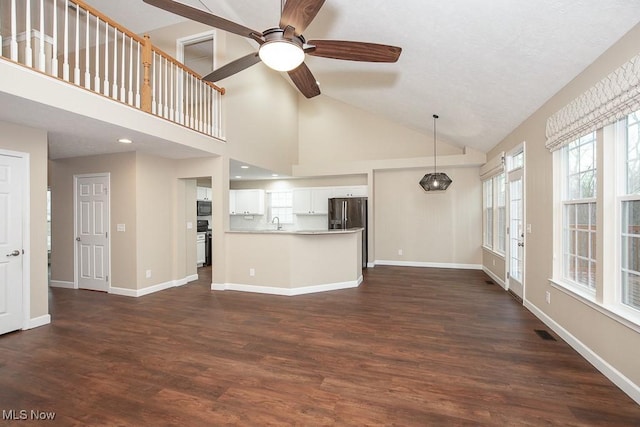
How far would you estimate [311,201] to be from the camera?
775 cm

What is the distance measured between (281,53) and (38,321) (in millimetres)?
4093

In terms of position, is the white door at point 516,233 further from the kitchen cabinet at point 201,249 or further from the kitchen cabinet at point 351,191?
the kitchen cabinet at point 201,249

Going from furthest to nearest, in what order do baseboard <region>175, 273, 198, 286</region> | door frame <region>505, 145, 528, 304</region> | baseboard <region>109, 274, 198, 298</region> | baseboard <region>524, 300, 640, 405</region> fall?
baseboard <region>175, 273, 198, 286</region> < baseboard <region>109, 274, 198, 298</region> < door frame <region>505, 145, 528, 304</region> < baseboard <region>524, 300, 640, 405</region>

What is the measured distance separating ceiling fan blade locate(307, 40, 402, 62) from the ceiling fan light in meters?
0.19

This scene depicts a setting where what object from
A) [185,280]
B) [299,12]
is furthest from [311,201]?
[299,12]

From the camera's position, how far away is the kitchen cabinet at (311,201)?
765 cm

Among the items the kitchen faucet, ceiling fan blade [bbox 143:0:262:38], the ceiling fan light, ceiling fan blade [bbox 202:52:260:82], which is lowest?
the kitchen faucet

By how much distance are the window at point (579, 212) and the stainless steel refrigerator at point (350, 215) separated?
409cm

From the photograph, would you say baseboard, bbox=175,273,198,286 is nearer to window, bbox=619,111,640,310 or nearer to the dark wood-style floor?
the dark wood-style floor

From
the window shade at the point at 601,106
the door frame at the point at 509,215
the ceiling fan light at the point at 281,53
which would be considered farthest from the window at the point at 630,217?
the ceiling fan light at the point at 281,53

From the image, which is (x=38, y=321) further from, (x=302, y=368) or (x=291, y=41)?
(x=291, y=41)

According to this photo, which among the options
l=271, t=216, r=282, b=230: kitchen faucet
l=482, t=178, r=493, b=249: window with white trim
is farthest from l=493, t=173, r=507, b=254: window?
l=271, t=216, r=282, b=230: kitchen faucet

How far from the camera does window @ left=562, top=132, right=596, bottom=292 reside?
8.78ft

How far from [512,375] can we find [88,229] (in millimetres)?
6154
